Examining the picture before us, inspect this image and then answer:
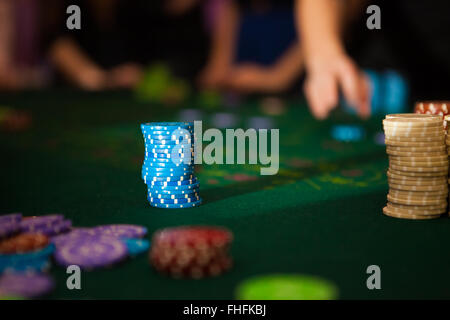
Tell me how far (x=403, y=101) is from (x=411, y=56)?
1.73 m

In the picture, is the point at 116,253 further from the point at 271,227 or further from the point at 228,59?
the point at 228,59

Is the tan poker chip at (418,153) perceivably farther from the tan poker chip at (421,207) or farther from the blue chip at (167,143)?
the blue chip at (167,143)

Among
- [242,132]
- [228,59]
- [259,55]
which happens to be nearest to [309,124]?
[242,132]

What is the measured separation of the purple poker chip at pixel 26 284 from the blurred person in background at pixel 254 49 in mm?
5834

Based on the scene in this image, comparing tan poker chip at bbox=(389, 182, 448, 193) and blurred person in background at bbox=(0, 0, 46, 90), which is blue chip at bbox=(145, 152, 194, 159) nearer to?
tan poker chip at bbox=(389, 182, 448, 193)

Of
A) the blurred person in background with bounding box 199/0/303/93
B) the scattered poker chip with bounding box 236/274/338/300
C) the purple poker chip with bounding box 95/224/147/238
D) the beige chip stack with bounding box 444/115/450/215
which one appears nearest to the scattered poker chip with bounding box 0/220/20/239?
the purple poker chip with bounding box 95/224/147/238

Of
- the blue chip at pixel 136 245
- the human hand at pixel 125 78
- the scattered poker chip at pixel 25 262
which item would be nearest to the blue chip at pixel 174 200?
the blue chip at pixel 136 245

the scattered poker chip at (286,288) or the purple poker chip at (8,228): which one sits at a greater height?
the purple poker chip at (8,228)

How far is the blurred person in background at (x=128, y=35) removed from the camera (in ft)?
30.0

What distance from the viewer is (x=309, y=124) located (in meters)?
4.46

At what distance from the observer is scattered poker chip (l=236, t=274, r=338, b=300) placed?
1260 millimetres

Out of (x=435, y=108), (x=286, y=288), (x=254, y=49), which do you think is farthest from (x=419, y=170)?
(x=254, y=49)

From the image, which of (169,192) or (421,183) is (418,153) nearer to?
(421,183)

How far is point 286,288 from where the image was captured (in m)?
1.30
